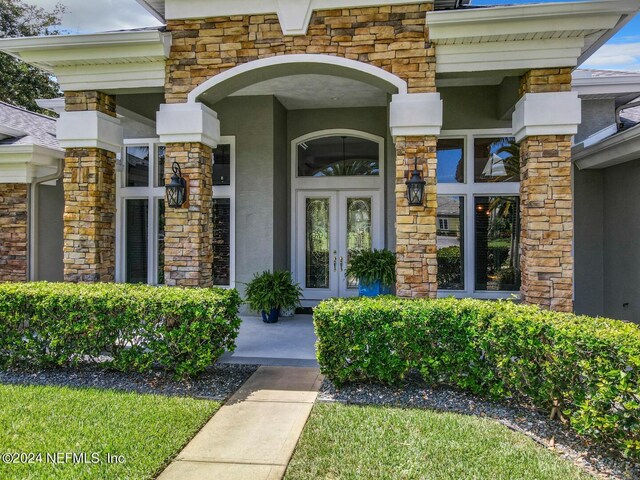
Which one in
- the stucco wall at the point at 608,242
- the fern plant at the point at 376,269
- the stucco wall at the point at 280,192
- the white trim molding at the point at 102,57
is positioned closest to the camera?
the white trim molding at the point at 102,57

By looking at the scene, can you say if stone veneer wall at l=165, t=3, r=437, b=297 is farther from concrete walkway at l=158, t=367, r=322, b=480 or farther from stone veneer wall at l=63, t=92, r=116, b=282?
stone veneer wall at l=63, t=92, r=116, b=282

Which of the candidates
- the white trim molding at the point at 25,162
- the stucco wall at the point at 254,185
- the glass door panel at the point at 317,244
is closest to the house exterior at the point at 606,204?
the glass door panel at the point at 317,244

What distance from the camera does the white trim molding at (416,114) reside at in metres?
5.29

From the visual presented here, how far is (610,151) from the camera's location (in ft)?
20.9

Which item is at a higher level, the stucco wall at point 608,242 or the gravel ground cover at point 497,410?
Result: the stucco wall at point 608,242

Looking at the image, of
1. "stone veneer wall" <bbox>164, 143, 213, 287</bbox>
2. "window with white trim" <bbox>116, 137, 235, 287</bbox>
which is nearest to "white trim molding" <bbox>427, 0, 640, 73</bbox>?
"stone veneer wall" <bbox>164, 143, 213, 287</bbox>

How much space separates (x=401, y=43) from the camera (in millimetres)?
5398

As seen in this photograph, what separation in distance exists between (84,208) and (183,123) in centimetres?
187

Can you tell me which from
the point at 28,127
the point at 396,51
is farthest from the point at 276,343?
the point at 28,127

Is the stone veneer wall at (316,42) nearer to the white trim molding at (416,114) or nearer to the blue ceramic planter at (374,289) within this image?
the white trim molding at (416,114)

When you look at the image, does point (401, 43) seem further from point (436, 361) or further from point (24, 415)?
point (24, 415)

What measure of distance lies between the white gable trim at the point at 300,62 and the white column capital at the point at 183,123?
16cm

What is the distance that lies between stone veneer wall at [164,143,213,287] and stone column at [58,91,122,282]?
108cm

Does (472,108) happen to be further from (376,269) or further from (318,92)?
(376,269)
